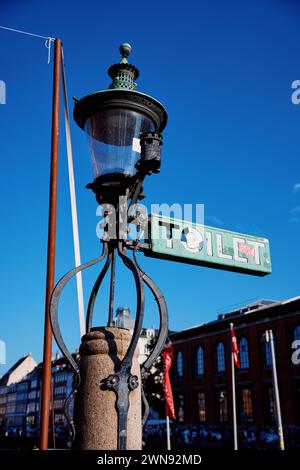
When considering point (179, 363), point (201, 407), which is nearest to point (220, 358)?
point (201, 407)

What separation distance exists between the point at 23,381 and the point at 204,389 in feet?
213

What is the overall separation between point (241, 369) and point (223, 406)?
13.4 ft

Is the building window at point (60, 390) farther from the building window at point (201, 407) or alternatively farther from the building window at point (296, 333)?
the building window at point (296, 333)

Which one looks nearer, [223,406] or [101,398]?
[101,398]

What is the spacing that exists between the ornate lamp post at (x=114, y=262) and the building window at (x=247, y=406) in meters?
39.9

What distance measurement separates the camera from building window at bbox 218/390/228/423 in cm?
4188

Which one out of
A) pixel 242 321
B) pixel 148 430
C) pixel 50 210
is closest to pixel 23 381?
pixel 148 430

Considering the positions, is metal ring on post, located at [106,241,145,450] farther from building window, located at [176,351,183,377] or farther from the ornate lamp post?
building window, located at [176,351,183,377]

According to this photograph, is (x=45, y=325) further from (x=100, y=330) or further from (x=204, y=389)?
(x=204, y=389)

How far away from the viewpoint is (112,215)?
3070 millimetres

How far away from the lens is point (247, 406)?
39.7 meters

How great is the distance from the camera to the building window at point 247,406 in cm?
3922

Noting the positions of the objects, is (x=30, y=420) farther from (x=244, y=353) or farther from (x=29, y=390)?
(x=244, y=353)

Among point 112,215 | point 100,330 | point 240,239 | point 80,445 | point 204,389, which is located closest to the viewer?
point 80,445
